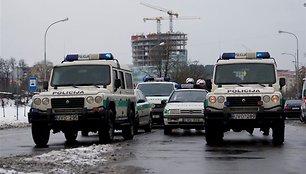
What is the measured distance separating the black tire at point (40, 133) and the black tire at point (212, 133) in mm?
4283

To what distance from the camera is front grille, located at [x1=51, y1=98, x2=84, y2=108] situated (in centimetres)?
1573

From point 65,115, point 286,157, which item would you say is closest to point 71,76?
point 65,115

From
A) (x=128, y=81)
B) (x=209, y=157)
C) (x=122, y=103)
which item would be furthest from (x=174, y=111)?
(x=209, y=157)

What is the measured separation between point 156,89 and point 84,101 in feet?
38.9

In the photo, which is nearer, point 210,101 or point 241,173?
point 241,173

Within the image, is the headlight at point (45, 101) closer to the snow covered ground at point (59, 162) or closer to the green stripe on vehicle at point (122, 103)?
the green stripe on vehicle at point (122, 103)

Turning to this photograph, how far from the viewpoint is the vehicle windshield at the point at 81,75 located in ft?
55.6

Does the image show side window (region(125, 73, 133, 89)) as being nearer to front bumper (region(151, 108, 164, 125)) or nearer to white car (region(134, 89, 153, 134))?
white car (region(134, 89, 153, 134))

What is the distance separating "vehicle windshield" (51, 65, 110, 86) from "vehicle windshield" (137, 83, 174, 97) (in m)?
10.0

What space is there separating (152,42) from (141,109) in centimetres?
11159

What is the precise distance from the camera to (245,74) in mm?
16641

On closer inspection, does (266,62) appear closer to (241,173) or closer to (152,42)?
(241,173)

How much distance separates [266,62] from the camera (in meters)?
16.8

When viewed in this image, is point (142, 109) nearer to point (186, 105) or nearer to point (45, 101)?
point (186, 105)
